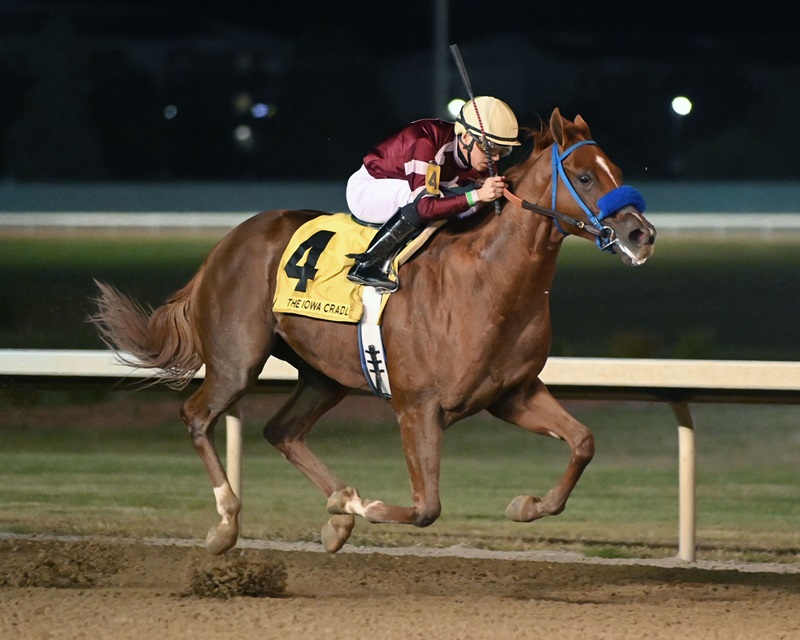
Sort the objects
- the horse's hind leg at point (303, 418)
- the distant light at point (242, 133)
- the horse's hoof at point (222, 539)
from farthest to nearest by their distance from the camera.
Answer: the distant light at point (242, 133) < the horse's hind leg at point (303, 418) < the horse's hoof at point (222, 539)

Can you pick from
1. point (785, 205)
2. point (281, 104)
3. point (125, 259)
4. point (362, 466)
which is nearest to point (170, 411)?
point (362, 466)

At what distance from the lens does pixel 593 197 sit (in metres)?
3.57

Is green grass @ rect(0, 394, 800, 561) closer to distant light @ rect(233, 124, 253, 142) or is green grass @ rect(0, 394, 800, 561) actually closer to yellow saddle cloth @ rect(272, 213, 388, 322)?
yellow saddle cloth @ rect(272, 213, 388, 322)

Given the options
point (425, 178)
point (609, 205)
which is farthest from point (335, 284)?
point (609, 205)

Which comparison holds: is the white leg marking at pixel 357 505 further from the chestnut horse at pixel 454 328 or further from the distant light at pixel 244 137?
the distant light at pixel 244 137

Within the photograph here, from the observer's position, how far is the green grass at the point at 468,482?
5.33 metres

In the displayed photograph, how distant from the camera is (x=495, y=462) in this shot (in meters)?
7.74

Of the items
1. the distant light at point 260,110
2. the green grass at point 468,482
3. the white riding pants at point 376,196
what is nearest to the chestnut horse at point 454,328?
the white riding pants at point 376,196

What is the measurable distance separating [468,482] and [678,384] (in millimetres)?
2404

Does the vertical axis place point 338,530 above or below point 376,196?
below

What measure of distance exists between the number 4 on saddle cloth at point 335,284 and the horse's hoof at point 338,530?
38 centimetres

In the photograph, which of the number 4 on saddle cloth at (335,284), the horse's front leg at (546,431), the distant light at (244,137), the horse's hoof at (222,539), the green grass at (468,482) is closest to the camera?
the horse's front leg at (546,431)

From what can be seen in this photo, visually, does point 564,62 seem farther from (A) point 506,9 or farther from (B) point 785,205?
(B) point 785,205

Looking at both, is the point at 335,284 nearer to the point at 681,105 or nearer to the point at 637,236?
the point at 637,236
